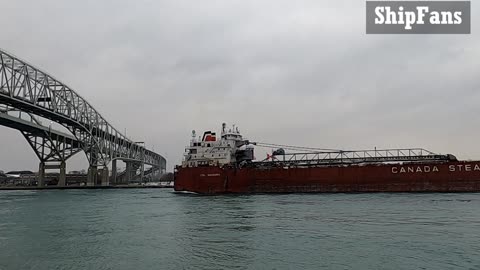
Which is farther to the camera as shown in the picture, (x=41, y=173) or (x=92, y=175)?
(x=92, y=175)

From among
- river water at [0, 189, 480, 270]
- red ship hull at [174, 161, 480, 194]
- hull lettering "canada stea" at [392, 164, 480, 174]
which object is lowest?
river water at [0, 189, 480, 270]

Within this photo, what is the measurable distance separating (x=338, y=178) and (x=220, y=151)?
15.1m

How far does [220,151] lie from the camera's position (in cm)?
5034

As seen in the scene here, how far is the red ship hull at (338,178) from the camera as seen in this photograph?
39844 mm

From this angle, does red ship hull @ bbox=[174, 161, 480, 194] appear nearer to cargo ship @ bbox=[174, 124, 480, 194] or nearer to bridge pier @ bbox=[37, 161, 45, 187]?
cargo ship @ bbox=[174, 124, 480, 194]

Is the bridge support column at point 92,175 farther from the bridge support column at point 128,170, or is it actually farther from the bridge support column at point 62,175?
the bridge support column at point 128,170

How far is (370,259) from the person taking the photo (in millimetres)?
12477

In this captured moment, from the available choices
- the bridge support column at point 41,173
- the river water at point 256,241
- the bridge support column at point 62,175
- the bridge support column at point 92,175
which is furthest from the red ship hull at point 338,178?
the bridge support column at point 92,175

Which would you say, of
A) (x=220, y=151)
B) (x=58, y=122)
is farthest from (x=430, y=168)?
(x=58, y=122)

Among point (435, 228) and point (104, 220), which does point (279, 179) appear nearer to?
point (104, 220)

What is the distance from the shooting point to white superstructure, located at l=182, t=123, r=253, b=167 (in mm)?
50000

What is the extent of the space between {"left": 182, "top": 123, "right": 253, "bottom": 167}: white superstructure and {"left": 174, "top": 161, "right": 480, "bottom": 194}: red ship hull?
221 centimetres

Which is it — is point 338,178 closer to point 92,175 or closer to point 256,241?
point 256,241

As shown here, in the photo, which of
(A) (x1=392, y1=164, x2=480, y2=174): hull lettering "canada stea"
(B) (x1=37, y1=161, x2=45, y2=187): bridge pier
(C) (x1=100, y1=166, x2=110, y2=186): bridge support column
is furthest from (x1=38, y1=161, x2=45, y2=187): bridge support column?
(A) (x1=392, y1=164, x2=480, y2=174): hull lettering "canada stea"
